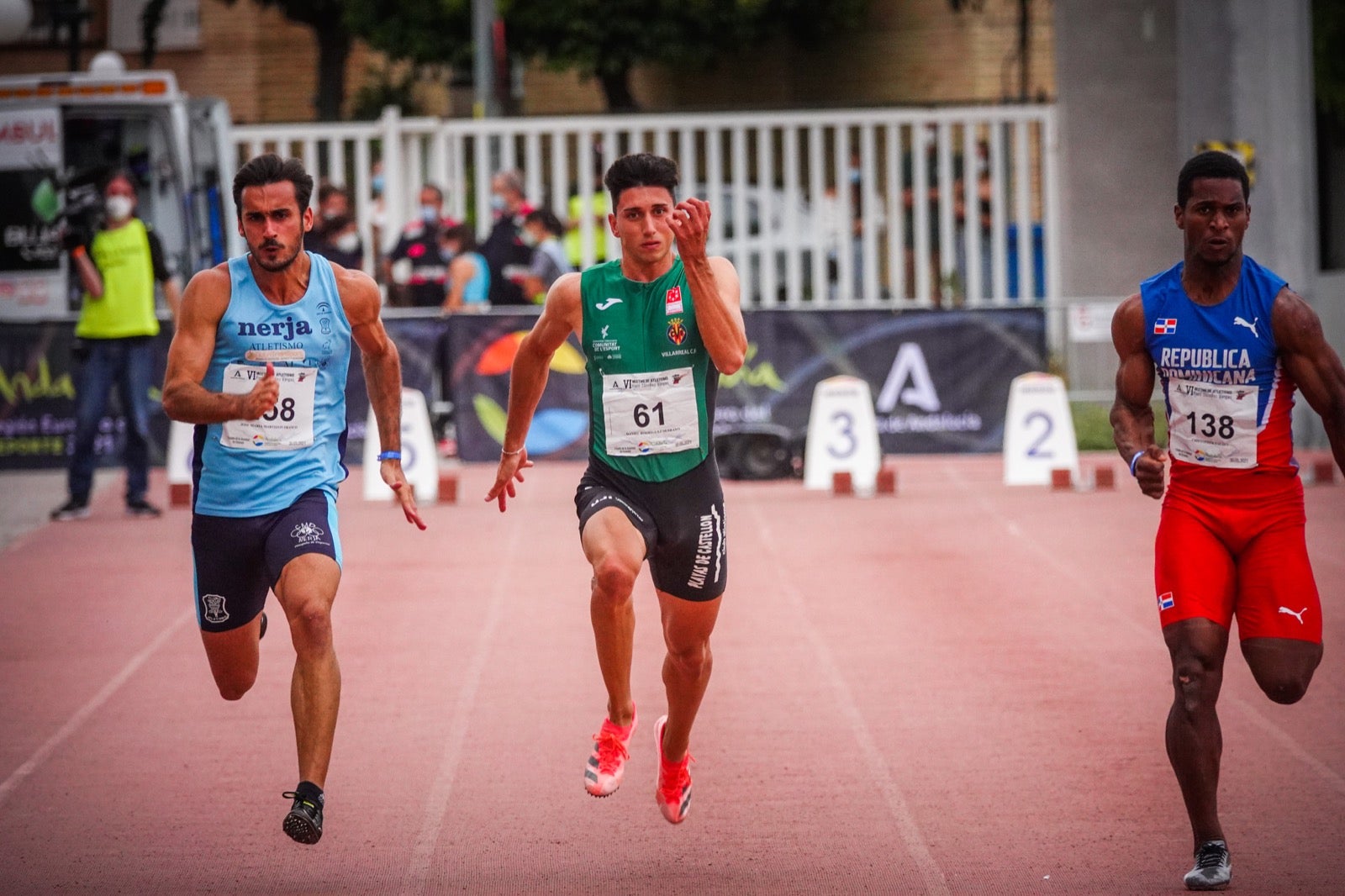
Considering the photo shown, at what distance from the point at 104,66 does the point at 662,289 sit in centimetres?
1634

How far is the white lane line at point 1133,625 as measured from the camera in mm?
6930

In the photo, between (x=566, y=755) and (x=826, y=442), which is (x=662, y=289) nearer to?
(x=566, y=755)

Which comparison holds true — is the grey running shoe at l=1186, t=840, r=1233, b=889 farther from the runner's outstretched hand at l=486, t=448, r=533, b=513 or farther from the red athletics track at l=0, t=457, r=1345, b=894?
the runner's outstretched hand at l=486, t=448, r=533, b=513

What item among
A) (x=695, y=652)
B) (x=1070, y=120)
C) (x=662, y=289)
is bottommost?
(x=695, y=652)

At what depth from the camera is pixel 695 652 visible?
608 cm

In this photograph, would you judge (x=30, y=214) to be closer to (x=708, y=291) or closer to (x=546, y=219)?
(x=546, y=219)

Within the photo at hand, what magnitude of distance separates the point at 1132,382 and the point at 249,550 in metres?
2.85

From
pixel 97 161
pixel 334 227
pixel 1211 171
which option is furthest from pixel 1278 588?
pixel 97 161

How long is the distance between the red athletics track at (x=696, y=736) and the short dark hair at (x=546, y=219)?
6.12 metres

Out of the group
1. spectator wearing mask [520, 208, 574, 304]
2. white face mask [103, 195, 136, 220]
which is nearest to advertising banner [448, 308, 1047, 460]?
spectator wearing mask [520, 208, 574, 304]

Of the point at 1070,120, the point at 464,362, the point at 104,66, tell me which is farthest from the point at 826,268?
the point at 104,66

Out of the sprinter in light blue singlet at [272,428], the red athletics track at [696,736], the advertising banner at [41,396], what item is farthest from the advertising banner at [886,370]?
the sprinter in light blue singlet at [272,428]

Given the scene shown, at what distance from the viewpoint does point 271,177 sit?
19.2 feet

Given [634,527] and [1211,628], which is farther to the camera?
[634,527]
